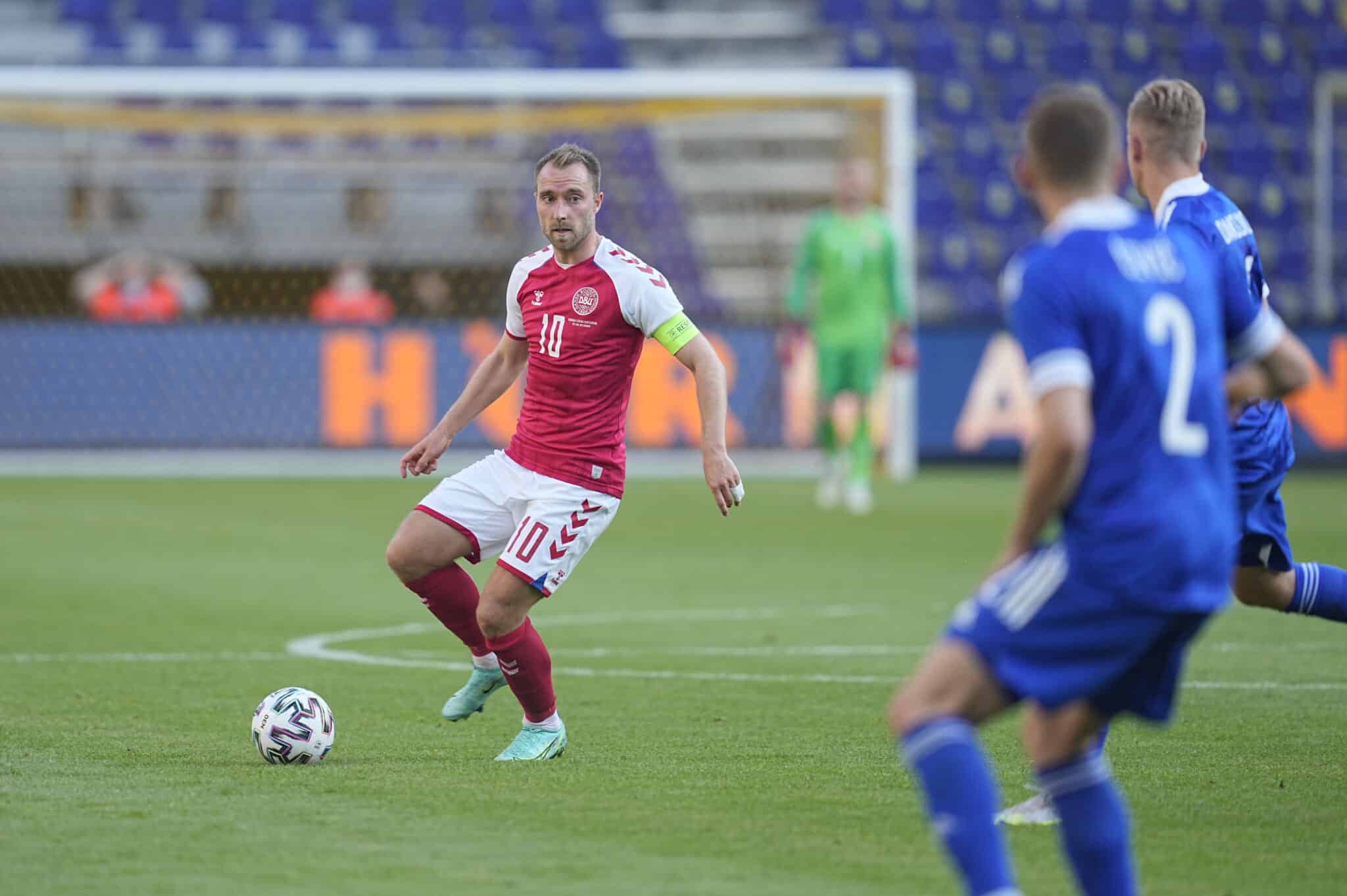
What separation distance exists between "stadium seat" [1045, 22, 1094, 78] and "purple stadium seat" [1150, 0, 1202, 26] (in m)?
1.01

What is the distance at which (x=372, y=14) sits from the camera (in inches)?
985

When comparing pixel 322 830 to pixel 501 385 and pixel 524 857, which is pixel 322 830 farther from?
pixel 501 385

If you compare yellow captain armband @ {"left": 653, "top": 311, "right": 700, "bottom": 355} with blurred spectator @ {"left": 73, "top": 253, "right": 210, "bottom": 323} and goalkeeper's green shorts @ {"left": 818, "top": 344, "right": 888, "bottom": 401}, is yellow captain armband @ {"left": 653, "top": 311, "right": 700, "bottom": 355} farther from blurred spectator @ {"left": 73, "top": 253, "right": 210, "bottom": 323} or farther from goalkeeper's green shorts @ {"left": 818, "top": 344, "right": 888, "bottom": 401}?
blurred spectator @ {"left": 73, "top": 253, "right": 210, "bottom": 323}

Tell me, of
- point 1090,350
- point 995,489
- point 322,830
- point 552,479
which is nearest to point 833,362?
point 995,489

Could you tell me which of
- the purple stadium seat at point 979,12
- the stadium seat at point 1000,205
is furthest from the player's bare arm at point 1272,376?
the purple stadium seat at point 979,12

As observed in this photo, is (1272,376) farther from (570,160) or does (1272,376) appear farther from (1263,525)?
(570,160)

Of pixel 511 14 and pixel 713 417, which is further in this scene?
pixel 511 14

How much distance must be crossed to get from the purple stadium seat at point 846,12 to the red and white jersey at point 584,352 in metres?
19.5

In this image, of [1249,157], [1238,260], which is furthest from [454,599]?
[1249,157]

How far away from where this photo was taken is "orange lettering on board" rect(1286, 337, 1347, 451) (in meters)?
18.9

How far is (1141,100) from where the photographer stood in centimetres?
522

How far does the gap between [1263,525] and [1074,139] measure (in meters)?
2.50

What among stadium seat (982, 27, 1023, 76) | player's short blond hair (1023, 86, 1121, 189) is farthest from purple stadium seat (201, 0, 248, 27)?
player's short blond hair (1023, 86, 1121, 189)

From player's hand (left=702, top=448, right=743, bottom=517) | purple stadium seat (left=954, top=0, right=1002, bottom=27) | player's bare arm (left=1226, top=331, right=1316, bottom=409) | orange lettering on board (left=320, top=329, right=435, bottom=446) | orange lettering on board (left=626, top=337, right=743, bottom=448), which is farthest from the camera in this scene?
purple stadium seat (left=954, top=0, right=1002, bottom=27)
